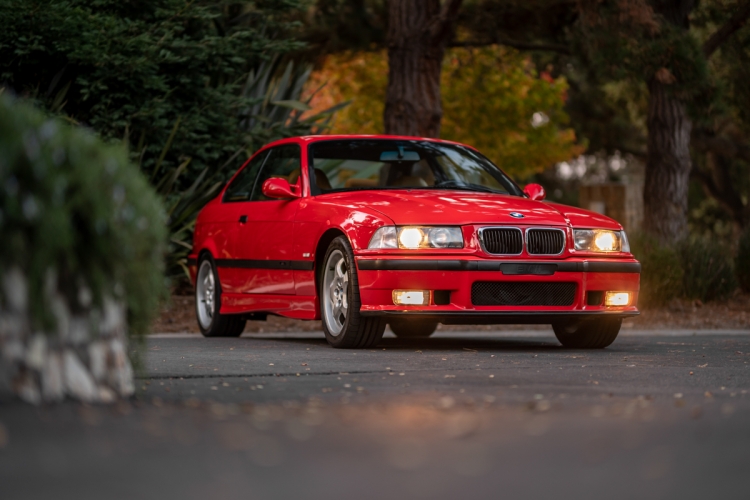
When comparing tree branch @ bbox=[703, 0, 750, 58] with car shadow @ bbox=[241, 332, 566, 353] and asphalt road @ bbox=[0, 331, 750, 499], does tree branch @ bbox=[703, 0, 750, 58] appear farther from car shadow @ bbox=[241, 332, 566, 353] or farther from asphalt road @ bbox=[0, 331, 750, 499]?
asphalt road @ bbox=[0, 331, 750, 499]

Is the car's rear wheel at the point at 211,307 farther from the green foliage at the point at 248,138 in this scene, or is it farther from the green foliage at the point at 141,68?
the green foliage at the point at 141,68

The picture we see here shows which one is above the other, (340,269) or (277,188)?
(277,188)

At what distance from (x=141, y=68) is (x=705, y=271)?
22.2 feet

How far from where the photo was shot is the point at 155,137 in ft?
48.3

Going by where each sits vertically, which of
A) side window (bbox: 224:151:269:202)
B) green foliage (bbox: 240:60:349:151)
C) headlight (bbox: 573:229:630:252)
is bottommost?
headlight (bbox: 573:229:630:252)

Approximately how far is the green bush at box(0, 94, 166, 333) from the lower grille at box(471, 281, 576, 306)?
12.5ft

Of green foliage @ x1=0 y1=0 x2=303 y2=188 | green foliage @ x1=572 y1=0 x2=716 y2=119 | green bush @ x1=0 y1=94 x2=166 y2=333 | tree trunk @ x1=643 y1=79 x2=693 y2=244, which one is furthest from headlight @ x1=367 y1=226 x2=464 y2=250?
tree trunk @ x1=643 y1=79 x2=693 y2=244

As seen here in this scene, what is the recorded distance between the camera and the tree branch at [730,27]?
63.9 ft

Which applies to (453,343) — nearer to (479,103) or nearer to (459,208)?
(459,208)

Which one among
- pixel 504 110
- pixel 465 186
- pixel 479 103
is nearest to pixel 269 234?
pixel 465 186

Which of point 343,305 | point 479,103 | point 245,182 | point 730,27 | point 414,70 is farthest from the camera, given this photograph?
point 479,103

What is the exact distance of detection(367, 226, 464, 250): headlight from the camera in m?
8.91

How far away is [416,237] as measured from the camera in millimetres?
8930

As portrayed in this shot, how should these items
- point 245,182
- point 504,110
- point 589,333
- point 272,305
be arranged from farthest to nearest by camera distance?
1. point 504,110
2. point 245,182
3. point 272,305
4. point 589,333
